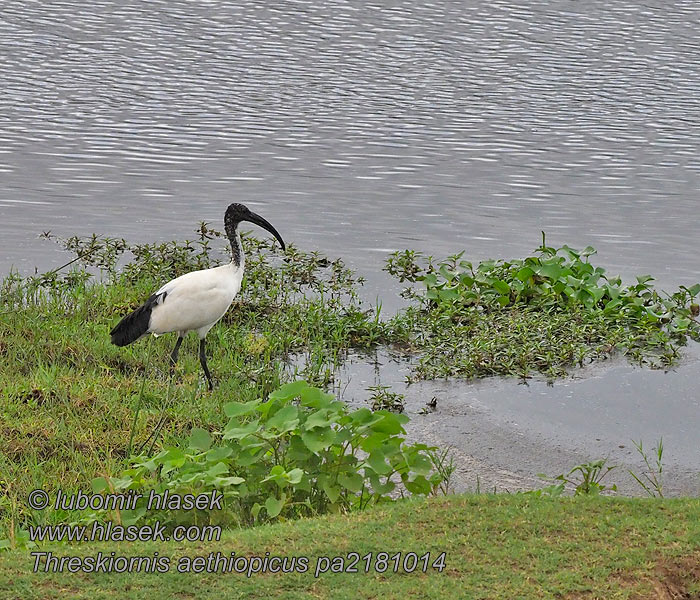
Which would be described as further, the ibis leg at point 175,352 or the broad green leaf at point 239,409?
the ibis leg at point 175,352

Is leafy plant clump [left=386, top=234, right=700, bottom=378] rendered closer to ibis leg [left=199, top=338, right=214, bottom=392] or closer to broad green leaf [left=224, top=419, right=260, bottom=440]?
ibis leg [left=199, top=338, right=214, bottom=392]

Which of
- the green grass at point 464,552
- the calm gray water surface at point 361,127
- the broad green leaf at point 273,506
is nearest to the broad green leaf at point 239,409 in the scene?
the broad green leaf at point 273,506

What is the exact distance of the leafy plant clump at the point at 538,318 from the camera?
26.6ft

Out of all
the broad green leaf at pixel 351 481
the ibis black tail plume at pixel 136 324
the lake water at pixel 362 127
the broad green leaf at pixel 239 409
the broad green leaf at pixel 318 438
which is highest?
the lake water at pixel 362 127

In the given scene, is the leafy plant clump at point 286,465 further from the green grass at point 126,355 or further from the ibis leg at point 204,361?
the ibis leg at point 204,361

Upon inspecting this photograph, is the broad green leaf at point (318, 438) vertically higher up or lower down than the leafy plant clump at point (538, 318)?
lower down

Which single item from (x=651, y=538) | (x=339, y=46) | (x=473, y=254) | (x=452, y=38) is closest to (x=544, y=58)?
(x=452, y=38)

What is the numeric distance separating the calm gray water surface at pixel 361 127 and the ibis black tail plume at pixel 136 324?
2.55 m

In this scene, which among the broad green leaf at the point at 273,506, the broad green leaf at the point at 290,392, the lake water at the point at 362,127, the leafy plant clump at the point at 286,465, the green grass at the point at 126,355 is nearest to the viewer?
the broad green leaf at the point at 273,506

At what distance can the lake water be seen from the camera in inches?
444

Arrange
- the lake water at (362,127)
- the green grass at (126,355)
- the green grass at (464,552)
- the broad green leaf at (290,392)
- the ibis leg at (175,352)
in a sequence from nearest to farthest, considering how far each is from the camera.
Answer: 1. the green grass at (464,552)
2. the broad green leaf at (290,392)
3. the green grass at (126,355)
4. the ibis leg at (175,352)
5. the lake water at (362,127)

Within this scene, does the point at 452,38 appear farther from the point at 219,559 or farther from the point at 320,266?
the point at 219,559

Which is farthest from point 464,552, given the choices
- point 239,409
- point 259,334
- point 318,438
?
point 259,334

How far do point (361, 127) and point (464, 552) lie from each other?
10.9m
